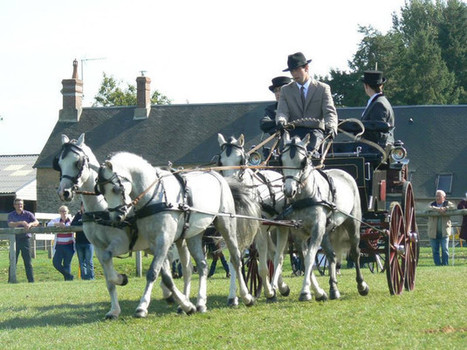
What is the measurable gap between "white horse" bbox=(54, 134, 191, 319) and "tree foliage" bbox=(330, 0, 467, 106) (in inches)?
1995

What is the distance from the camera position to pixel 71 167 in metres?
10.6

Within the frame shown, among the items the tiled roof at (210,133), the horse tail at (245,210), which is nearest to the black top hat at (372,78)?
the horse tail at (245,210)

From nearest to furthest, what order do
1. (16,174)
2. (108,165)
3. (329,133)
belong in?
(108,165) → (329,133) → (16,174)

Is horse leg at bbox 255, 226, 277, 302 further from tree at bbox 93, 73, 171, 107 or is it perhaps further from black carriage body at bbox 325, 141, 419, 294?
tree at bbox 93, 73, 171, 107

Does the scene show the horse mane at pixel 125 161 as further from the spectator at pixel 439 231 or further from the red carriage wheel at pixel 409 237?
the spectator at pixel 439 231

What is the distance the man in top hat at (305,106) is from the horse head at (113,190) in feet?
10.5

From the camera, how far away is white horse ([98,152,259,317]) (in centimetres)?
1046

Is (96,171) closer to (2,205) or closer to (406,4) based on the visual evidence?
(2,205)

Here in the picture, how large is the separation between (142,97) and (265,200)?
49179 millimetres

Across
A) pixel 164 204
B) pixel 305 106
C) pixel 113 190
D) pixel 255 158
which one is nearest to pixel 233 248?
pixel 164 204

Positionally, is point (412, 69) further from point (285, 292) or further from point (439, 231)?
point (285, 292)

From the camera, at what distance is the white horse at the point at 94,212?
10562 mm

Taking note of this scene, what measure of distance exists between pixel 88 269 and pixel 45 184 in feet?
132

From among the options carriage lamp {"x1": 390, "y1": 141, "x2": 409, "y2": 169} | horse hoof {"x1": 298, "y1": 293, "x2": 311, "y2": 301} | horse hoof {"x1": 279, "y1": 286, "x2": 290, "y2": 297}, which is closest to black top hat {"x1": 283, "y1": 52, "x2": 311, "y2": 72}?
carriage lamp {"x1": 390, "y1": 141, "x2": 409, "y2": 169}
